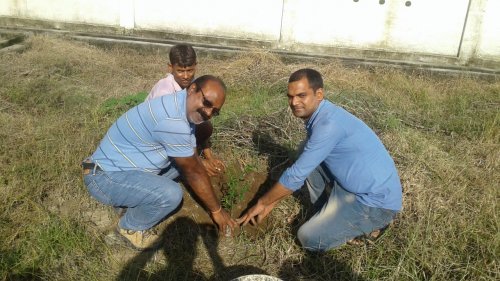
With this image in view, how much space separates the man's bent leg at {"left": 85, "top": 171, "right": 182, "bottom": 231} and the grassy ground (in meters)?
0.29

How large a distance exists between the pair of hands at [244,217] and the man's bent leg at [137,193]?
33cm

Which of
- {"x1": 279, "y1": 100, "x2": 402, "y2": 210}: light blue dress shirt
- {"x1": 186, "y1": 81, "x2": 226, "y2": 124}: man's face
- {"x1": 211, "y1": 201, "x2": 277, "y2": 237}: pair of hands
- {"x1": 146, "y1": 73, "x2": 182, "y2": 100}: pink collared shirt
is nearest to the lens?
{"x1": 186, "y1": 81, "x2": 226, "y2": 124}: man's face

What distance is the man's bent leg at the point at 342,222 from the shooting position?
282 cm

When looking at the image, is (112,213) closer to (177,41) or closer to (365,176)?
(365,176)

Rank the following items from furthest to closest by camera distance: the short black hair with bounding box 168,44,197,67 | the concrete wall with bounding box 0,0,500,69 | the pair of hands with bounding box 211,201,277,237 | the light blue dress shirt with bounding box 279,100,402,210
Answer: the concrete wall with bounding box 0,0,500,69 < the short black hair with bounding box 168,44,197,67 < the pair of hands with bounding box 211,201,277,237 < the light blue dress shirt with bounding box 279,100,402,210

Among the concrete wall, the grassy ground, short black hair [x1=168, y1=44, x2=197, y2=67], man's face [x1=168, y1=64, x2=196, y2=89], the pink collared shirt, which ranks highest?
the concrete wall

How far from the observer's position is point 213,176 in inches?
145

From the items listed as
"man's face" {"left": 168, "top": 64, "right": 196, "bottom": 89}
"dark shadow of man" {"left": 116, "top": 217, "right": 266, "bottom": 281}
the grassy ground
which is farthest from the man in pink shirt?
"dark shadow of man" {"left": 116, "top": 217, "right": 266, "bottom": 281}

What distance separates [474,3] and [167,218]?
832 centimetres

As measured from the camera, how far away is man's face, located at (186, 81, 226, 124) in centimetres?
249

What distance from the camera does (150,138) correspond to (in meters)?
2.72

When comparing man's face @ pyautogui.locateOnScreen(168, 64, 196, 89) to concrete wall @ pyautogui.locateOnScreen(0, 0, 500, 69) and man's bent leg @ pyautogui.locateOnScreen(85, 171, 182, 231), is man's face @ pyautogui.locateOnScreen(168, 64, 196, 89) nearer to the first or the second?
man's bent leg @ pyautogui.locateOnScreen(85, 171, 182, 231)

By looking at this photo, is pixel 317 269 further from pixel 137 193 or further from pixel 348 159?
pixel 137 193

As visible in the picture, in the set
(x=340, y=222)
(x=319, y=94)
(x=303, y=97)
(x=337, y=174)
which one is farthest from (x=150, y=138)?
(x=340, y=222)
